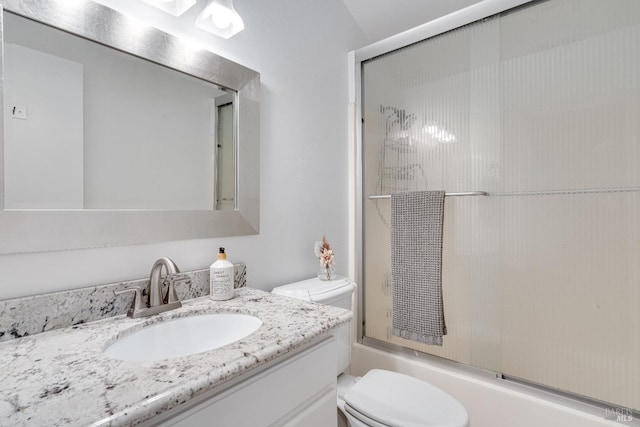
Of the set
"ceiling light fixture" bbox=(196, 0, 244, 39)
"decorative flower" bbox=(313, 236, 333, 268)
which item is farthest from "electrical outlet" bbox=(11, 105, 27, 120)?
"decorative flower" bbox=(313, 236, 333, 268)

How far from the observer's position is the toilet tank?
4.38 ft

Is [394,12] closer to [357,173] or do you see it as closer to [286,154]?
[357,173]

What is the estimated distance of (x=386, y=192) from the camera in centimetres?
184

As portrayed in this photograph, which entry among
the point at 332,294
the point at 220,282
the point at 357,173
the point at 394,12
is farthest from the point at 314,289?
the point at 394,12

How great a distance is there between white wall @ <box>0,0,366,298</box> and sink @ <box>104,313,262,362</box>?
21 centimetres

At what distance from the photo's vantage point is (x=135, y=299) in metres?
0.94

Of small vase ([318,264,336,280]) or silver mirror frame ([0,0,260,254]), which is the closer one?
silver mirror frame ([0,0,260,254])

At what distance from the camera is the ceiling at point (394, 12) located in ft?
5.89

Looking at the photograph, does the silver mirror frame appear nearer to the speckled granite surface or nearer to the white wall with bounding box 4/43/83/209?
the white wall with bounding box 4/43/83/209

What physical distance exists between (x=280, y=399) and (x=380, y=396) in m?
0.65

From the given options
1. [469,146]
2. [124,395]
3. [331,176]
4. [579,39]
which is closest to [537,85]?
[579,39]

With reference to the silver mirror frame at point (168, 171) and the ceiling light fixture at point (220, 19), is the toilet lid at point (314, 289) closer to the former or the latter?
the silver mirror frame at point (168, 171)

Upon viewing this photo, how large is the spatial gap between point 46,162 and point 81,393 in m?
0.62

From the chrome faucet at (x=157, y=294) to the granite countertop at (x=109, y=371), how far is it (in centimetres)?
4
